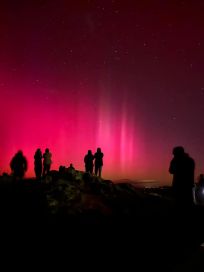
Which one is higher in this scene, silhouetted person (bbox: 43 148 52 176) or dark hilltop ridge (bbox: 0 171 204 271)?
silhouetted person (bbox: 43 148 52 176)

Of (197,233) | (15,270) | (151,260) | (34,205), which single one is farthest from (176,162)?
(34,205)

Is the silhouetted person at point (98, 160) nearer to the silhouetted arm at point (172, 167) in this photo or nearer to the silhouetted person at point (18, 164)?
the silhouetted person at point (18, 164)

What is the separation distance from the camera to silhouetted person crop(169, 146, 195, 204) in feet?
24.3

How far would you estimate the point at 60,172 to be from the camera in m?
13.2

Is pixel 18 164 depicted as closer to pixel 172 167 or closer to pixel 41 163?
Result: pixel 41 163

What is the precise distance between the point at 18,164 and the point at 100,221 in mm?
6574

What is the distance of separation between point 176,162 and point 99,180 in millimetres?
6144

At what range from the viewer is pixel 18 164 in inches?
581

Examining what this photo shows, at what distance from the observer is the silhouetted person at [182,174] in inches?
292

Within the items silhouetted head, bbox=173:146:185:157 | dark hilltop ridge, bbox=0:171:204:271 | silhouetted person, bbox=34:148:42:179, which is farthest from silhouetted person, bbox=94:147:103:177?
silhouetted head, bbox=173:146:185:157

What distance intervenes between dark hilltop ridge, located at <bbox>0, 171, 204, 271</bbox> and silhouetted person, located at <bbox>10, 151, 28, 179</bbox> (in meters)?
2.29

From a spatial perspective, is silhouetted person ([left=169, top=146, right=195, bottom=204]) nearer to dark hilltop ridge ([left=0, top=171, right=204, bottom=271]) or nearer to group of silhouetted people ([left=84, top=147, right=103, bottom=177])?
dark hilltop ridge ([left=0, top=171, right=204, bottom=271])

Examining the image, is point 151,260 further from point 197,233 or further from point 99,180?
point 99,180

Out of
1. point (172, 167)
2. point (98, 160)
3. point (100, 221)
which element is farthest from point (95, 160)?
point (172, 167)
